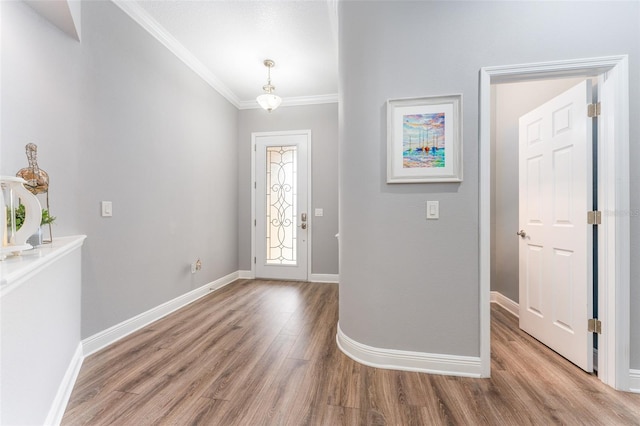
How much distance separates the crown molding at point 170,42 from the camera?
2.49m

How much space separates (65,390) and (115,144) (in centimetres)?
182

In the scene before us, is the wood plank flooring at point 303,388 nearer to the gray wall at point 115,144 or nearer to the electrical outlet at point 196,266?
the gray wall at point 115,144

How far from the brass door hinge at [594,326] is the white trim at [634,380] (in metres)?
0.25

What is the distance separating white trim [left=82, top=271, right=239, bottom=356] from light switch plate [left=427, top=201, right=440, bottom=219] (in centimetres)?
268

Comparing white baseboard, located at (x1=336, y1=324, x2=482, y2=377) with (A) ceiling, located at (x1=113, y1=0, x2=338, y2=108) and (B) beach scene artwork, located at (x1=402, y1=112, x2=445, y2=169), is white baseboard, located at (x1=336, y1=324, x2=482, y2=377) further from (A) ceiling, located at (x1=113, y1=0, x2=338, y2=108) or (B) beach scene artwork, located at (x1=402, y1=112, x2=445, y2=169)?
(A) ceiling, located at (x1=113, y1=0, x2=338, y2=108)

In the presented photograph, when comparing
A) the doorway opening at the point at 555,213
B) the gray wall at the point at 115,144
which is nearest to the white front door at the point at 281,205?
the gray wall at the point at 115,144

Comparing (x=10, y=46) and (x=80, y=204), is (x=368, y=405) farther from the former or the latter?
(x=10, y=46)

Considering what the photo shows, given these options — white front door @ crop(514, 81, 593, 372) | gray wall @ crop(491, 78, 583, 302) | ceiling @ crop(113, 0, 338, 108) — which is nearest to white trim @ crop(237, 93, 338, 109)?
ceiling @ crop(113, 0, 338, 108)

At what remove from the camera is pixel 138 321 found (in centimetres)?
256

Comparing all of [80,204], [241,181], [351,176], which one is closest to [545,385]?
[351,176]

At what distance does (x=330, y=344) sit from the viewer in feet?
7.44

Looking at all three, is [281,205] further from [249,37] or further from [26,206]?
[26,206]

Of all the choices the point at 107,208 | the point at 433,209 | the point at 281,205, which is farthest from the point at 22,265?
the point at 281,205

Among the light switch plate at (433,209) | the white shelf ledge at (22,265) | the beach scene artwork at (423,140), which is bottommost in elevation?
the white shelf ledge at (22,265)
